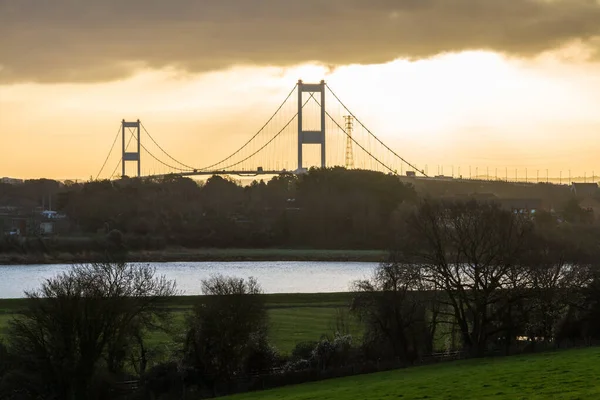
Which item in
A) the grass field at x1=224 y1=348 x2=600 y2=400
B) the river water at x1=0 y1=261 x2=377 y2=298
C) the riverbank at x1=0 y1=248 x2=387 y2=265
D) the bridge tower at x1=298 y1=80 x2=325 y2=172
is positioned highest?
the bridge tower at x1=298 y1=80 x2=325 y2=172

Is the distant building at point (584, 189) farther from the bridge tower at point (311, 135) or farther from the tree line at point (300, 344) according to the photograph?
the tree line at point (300, 344)

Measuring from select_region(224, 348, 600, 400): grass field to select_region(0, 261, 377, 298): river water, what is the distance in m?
21.4

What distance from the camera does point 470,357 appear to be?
906 inches

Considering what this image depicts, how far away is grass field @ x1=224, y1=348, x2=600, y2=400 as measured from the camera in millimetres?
15180

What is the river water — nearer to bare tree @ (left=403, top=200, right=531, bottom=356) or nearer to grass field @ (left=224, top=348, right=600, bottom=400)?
bare tree @ (left=403, top=200, right=531, bottom=356)

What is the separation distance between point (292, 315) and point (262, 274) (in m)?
21.9

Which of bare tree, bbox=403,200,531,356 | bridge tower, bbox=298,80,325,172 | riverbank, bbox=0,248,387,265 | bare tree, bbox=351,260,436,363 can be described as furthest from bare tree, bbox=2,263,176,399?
bridge tower, bbox=298,80,325,172

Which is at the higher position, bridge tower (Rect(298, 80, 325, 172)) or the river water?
bridge tower (Rect(298, 80, 325, 172))

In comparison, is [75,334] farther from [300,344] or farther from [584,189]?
[584,189]

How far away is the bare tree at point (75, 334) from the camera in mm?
20219

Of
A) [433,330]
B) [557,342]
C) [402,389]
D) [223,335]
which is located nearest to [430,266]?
[433,330]

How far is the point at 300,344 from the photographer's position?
910 inches

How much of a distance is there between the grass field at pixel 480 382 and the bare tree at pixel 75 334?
332 cm

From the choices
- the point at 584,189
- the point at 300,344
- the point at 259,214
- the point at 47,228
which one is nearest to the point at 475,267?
the point at 300,344
